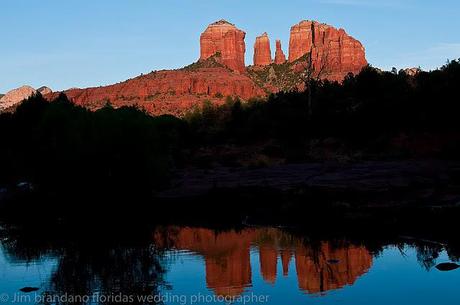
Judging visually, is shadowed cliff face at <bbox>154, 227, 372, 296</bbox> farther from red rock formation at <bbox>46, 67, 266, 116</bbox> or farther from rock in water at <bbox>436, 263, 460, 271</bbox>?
red rock formation at <bbox>46, 67, 266, 116</bbox>

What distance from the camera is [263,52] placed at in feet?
594

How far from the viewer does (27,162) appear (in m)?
34.4

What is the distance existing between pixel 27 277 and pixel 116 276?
2985 millimetres

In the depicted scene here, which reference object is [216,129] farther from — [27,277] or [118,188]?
[27,277]

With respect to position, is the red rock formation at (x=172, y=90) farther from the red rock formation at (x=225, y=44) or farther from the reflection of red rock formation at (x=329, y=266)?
the reflection of red rock formation at (x=329, y=266)

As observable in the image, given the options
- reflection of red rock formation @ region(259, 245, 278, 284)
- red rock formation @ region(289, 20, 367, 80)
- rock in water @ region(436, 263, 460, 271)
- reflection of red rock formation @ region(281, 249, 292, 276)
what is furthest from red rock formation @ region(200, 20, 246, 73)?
rock in water @ region(436, 263, 460, 271)

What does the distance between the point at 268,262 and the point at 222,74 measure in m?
142

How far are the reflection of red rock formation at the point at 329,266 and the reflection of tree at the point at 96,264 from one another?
4.31 meters

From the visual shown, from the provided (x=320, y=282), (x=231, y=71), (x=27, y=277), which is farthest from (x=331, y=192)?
(x=231, y=71)

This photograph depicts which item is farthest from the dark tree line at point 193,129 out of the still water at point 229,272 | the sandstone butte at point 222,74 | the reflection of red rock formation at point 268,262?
the sandstone butte at point 222,74

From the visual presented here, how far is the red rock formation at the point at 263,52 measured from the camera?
180000mm

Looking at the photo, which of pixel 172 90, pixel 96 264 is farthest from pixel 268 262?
pixel 172 90

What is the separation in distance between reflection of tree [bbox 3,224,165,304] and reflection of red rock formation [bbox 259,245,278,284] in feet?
10.2

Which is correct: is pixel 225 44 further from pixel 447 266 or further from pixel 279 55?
pixel 447 266
